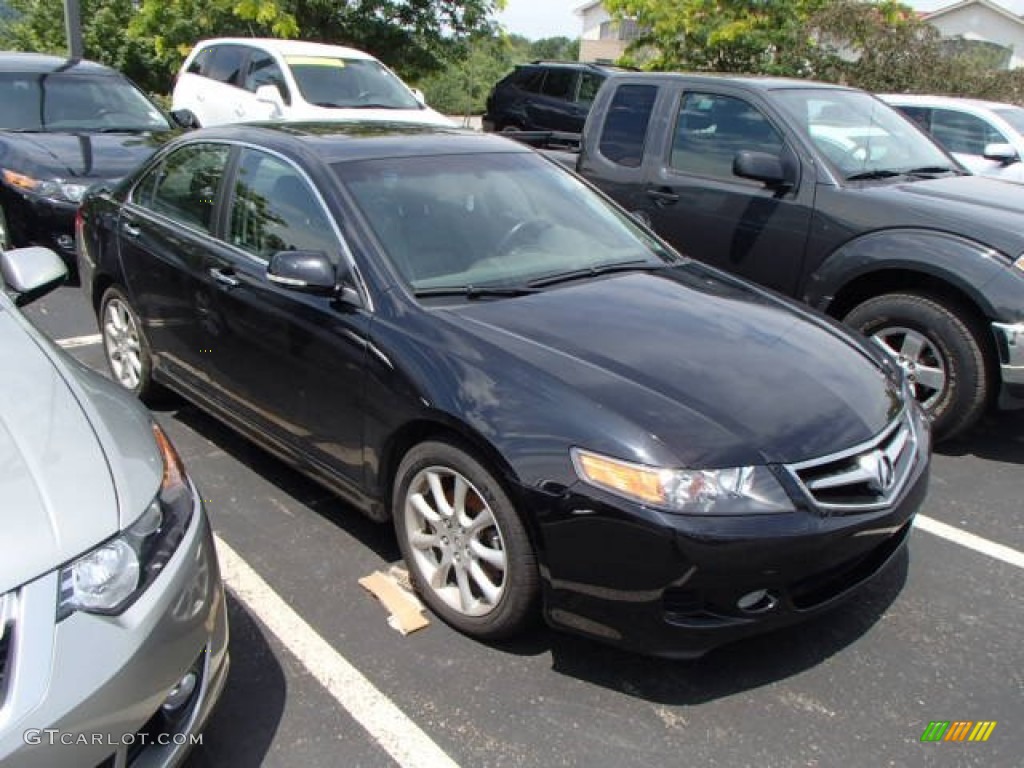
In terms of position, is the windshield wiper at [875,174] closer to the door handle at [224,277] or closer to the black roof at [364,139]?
the black roof at [364,139]

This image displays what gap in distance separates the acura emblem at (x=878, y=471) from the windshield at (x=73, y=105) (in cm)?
753

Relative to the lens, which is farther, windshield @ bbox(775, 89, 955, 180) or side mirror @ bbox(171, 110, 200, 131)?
side mirror @ bbox(171, 110, 200, 131)

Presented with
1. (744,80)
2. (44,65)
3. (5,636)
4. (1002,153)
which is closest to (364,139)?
(5,636)

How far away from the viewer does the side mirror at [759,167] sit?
16.3 ft

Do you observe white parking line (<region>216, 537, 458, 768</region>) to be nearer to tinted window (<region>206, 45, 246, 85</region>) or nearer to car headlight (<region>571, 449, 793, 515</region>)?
car headlight (<region>571, 449, 793, 515</region>)

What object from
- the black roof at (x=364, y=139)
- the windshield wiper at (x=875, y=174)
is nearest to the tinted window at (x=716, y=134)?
the windshield wiper at (x=875, y=174)

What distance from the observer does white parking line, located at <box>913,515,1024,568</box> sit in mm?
3602

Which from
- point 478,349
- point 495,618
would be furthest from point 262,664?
point 478,349

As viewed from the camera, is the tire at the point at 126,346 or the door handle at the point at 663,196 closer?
the tire at the point at 126,346

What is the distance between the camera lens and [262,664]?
2.79m

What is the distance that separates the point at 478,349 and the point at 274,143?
1576 mm

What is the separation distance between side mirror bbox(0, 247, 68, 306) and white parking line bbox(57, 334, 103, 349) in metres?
2.55

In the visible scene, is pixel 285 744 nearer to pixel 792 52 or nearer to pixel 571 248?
pixel 571 248

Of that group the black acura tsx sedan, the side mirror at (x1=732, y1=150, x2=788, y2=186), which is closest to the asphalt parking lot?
the black acura tsx sedan
